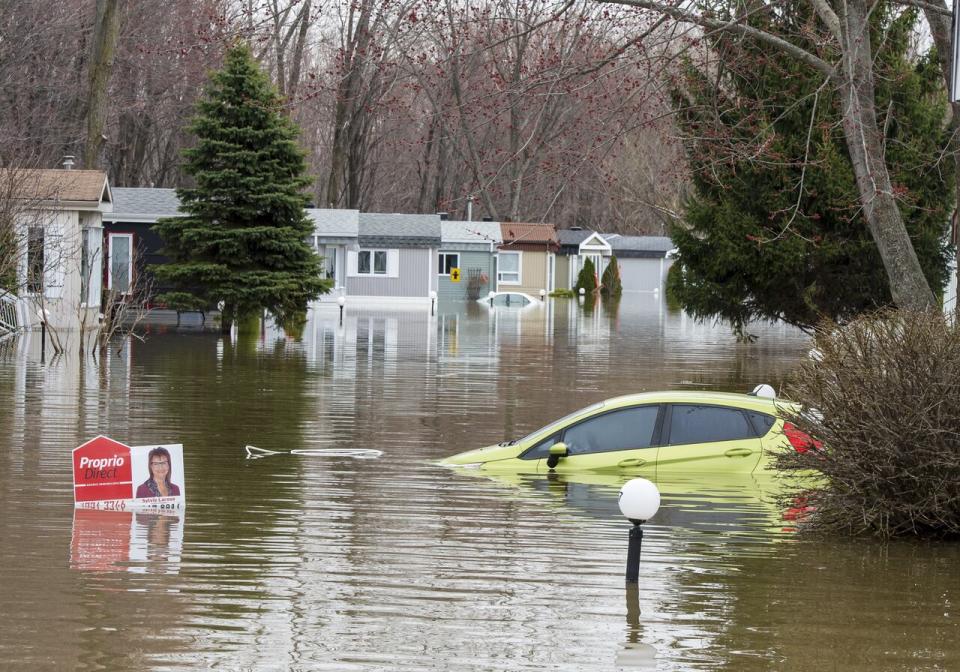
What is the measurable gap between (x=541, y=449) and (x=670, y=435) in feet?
4.31

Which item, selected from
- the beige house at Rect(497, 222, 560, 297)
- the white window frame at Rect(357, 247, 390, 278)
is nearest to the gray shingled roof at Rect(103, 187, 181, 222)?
the white window frame at Rect(357, 247, 390, 278)

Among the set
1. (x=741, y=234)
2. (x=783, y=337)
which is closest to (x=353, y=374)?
(x=741, y=234)

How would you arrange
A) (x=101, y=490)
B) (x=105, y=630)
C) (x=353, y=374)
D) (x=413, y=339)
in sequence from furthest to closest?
1. (x=413, y=339)
2. (x=353, y=374)
3. (x=101, y=490)
4. (x=105, y=630)

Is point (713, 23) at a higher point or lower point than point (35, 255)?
higher

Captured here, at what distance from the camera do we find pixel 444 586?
9.16 m

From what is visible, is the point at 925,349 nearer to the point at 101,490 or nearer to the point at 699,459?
the point at 699,459

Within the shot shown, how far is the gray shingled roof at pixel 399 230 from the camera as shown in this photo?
6206 cm

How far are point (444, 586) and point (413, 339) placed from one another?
28525mm

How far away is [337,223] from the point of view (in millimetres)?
57781

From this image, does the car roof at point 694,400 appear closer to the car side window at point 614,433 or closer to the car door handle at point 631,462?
the car side window at point 614,433

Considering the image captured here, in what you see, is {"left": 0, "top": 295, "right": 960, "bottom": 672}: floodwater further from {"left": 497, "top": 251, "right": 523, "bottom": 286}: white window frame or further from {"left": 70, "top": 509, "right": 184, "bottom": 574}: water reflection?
{"left": 497, "top": 251, "right": 523, "bottom": 286}: white window frame

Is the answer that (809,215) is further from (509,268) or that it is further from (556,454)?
(509,268)

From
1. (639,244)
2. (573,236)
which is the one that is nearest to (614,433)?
(573,236)

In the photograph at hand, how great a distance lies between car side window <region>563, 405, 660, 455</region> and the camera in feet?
43.8
